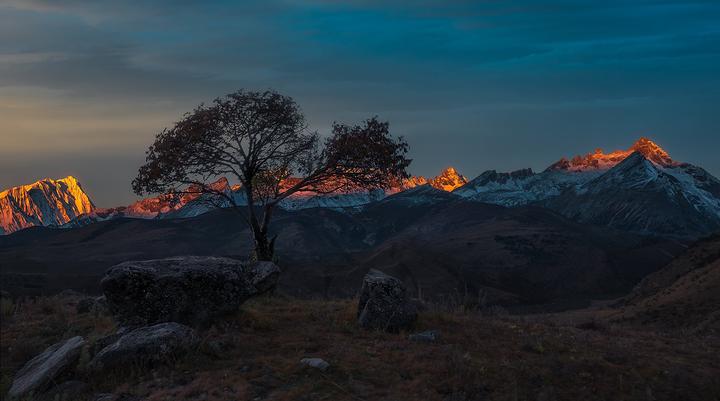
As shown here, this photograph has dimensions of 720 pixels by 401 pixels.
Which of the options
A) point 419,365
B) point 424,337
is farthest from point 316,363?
point 424,337

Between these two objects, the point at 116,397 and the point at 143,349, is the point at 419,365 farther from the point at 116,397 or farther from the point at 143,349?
the point at 116,397

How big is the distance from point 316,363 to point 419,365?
2498 millimetres

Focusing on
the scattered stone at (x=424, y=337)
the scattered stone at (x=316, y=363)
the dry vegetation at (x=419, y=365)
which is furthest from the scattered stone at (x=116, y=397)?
the scattered stone at (x=424, y=337)

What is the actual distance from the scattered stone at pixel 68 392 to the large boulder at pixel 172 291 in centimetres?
311

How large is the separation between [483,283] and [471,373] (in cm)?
14591

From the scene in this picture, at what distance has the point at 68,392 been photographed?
46.5 ft

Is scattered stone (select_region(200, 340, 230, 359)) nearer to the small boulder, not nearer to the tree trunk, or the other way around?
the tree trunk

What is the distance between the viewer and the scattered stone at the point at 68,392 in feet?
45.5

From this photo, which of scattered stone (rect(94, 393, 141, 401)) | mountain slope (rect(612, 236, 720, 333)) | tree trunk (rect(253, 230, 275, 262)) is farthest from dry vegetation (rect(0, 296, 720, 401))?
mountain slope (rect(612, 236, 720, 333))

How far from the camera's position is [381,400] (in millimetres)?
12484

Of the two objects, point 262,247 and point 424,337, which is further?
point 262,247

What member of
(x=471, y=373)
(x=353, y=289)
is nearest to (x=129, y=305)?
(x=471, y=373)

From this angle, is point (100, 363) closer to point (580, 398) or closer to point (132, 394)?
point (132, 394)

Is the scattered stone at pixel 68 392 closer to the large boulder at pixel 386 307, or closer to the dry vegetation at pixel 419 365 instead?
the dry vegetation at pixel 419 365
